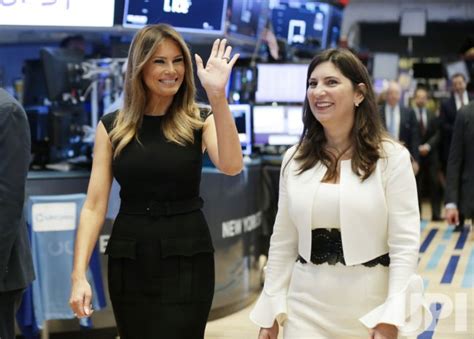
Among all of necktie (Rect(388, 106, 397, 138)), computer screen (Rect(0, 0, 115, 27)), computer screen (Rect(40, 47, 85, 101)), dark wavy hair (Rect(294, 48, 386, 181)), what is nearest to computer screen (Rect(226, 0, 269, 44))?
computer screen (Rect(0, 0, 115, 27))

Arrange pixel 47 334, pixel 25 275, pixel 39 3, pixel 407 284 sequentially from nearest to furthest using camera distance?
pixel 407 284 → pixel 25 275 → pixel 47 334 → pixel 39 3

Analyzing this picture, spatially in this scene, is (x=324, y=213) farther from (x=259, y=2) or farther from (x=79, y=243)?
(x=259, y=2)

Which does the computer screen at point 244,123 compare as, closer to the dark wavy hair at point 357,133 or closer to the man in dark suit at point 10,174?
the man in dark suit at point 10,174

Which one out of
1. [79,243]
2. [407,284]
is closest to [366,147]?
[407,284]

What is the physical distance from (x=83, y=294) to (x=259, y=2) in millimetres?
5817

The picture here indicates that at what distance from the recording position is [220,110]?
9.11 ft

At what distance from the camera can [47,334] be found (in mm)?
5090

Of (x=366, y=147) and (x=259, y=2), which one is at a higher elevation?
(x=259, y=2)

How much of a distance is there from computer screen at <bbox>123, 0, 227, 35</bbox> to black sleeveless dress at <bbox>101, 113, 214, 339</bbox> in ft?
11.6

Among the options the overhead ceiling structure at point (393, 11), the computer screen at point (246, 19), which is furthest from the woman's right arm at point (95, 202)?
the overhead ceiling structure at point (393, 11)

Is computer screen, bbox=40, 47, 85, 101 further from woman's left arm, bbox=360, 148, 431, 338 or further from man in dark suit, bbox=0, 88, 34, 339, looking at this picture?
woman's left arm, bbox=360, 148, 431, 338

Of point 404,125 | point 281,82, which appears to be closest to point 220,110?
point 281,82

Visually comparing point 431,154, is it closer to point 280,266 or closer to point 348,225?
point 280,266

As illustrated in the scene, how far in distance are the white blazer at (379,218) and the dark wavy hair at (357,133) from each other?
0.08ft
